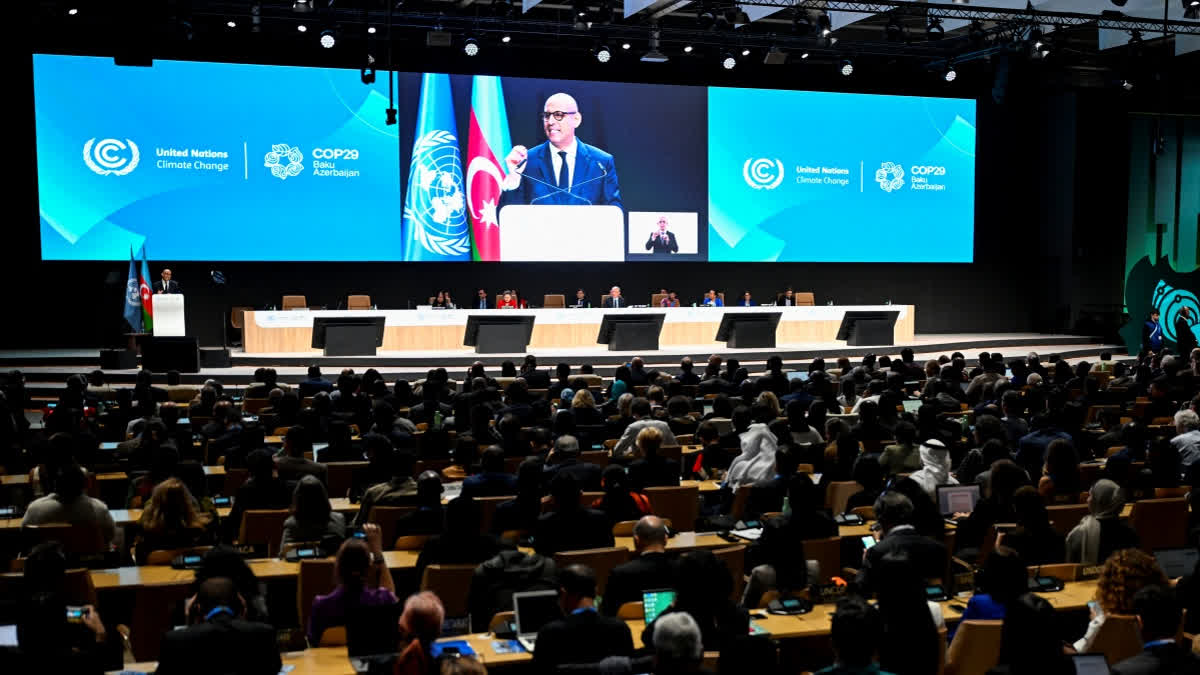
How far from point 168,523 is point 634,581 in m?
2.58

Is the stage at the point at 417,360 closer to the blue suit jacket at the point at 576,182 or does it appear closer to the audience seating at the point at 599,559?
the blue suit jacket at the point at 576,182

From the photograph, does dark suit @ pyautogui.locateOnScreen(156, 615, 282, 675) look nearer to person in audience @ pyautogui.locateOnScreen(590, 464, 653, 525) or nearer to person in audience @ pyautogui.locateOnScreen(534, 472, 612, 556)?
person in audience @ pyautogui.locateOnScreen(534, 472, 612, 556)

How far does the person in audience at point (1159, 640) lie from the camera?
12.0ft

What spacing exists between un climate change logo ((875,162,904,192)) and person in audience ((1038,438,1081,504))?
1576cm

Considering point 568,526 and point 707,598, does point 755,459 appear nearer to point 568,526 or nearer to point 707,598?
point 568,526

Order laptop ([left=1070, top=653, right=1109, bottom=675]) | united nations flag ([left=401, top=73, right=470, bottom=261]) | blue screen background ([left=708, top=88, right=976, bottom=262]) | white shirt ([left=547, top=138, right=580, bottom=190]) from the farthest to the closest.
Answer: blue screen background ([left=708, top=88, right=976, bottom=262]) → white shirt ([left=547, top=138, right=580, bottom=190]) → united nations flag ([left=401, top=73, right=470, bottom=261]) → laptop ([left=1070, top=653, right=1109, bottom=675])

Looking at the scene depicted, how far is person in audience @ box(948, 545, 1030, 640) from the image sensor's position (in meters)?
4.42

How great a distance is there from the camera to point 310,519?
588cm

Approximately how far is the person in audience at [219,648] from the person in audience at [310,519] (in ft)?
5.71

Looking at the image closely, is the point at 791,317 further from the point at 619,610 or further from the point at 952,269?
the point at 619,610

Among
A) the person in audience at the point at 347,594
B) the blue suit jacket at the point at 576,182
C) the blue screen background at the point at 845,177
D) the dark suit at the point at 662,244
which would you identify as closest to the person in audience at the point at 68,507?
the person in audience at the point at 347,594

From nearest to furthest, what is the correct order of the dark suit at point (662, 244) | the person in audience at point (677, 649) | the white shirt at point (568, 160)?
the person in audience at point (677, 649) < the white shirt at point (568, 160) < the dark suit at point (662, 244)

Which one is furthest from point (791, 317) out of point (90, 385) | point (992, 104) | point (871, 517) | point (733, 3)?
point (871, 517)

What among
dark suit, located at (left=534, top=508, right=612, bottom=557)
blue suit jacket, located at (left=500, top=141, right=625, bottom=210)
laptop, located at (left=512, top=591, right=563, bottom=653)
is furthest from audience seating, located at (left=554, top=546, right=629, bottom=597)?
blue suit jacket, located at (left=500, top=141, right=625, bottom=210)
